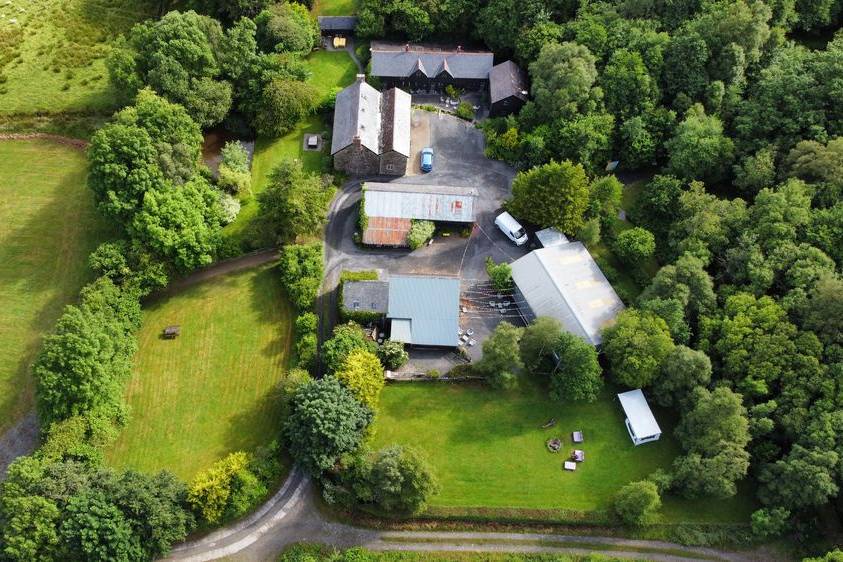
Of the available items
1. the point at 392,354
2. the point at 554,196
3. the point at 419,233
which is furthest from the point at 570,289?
the point at 392,354

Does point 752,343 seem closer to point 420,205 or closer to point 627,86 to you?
point 627,86

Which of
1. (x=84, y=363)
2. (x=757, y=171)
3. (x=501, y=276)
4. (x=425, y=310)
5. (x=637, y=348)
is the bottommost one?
(x=84, y=363)

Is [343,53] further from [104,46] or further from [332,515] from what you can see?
[332,515]

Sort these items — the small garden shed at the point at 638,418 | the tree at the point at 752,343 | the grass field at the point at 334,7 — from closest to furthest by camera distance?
1. the tree at the point at 752,343
2. the small garden shed at the point at 638,418
3. the grass field at the point at 334,7

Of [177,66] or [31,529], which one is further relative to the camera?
[177,66]

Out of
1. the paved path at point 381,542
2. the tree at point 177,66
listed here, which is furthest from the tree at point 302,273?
the tree at point 177,66

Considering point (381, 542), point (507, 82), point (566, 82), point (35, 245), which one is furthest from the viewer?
point (507, 82)

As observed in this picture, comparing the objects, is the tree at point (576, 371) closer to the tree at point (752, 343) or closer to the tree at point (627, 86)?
the tree at point (752, 343)

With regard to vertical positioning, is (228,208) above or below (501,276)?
above
